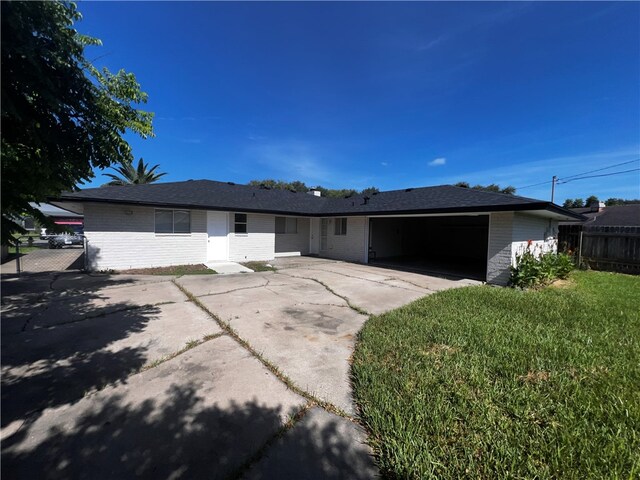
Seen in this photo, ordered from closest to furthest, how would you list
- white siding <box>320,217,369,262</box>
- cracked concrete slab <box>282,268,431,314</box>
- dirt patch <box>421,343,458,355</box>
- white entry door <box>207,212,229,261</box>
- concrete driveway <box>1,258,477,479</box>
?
concrete driveway <box>1,258,477,479</box>
dirt patch <box>421,343,458,355</box>
cracked concrete slab <box>282,268,431,314</box>
white entry door <box>207,212,229,261</box>
white siding <box>320,217,369,262</box>

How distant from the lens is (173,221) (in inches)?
468

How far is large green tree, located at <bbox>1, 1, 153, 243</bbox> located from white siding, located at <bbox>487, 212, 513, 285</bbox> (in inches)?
407

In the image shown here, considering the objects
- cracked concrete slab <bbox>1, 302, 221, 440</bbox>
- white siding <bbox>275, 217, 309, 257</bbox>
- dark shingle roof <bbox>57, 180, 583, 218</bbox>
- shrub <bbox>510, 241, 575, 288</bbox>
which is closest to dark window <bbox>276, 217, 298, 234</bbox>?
white siding <bbox>275, 217, 309, 257</bbox>

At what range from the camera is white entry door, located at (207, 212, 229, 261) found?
42.1ft

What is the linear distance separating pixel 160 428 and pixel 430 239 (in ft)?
64.0

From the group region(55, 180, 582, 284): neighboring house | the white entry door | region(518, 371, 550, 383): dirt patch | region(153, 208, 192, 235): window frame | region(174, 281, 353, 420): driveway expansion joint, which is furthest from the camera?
the white entry door

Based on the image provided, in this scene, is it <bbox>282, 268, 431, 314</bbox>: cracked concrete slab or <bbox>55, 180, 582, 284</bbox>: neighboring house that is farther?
<bbox>55, 180, 582, 284</bbox>: neighboring house

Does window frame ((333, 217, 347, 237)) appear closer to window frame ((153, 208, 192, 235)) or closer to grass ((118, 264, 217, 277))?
grass ((118, 264, 217, 277))

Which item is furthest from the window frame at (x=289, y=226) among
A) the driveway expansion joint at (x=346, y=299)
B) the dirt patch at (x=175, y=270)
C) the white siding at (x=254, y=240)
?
the driveway expansion joint at (x=346, y=299)

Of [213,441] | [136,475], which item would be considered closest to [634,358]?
[213,441]

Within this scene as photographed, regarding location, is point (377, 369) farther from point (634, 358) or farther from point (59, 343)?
point (59, 343)

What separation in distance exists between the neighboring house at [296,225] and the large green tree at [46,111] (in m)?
6.82

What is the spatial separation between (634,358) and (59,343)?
8171mm

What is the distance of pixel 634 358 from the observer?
365 cm
